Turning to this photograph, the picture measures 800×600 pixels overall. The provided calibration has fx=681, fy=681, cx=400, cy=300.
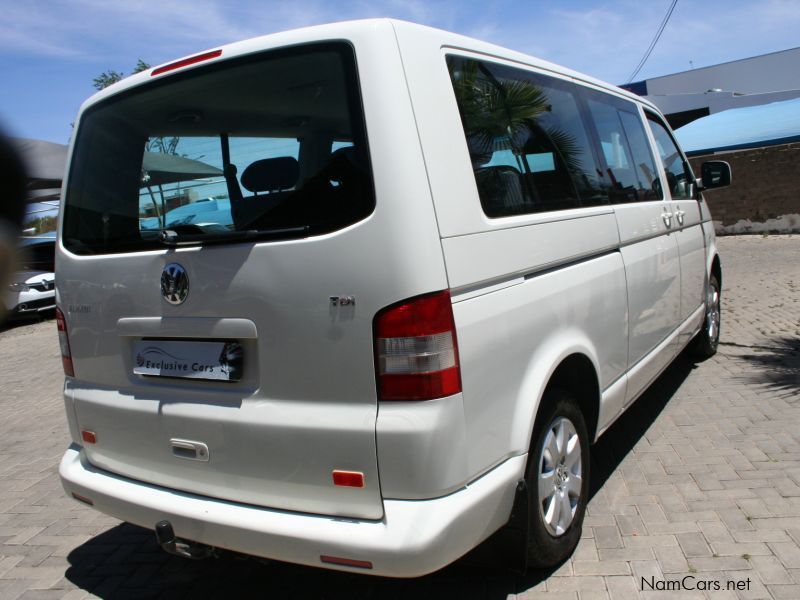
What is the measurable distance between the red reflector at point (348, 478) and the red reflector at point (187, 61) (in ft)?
5.14

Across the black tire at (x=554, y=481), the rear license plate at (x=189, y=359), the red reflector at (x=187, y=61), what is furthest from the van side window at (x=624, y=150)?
the rear license plate at (x=189, y=359)

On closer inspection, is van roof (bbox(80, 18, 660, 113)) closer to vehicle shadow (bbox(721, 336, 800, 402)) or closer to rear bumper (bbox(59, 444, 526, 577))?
rear bumper (bbox(59, 444, 526, 577))

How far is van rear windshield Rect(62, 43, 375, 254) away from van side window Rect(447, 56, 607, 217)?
1.63ft

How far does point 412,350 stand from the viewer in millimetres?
2145

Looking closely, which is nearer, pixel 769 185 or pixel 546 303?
pixel 546 303

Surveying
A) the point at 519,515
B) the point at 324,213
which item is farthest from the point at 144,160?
the point at 519,515

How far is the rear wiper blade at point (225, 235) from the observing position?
2.27m

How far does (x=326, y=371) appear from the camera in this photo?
7.31 feet

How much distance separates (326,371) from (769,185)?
15765mm

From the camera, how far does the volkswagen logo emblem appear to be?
2.48 meters

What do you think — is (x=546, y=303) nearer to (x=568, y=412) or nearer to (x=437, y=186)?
(x=568, y=412)

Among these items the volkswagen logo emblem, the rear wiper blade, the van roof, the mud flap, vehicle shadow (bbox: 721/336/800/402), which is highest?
the van roof

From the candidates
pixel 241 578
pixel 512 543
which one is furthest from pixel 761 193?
pixel 241 578

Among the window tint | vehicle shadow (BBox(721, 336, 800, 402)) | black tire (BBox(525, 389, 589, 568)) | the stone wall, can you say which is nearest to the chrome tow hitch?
the window tint
